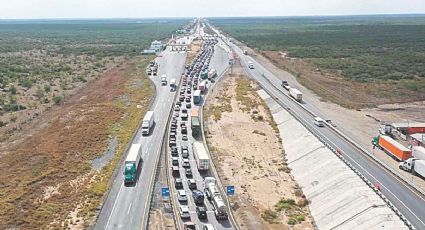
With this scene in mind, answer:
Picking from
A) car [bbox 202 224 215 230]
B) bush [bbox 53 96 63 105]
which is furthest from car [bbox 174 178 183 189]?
bush [bbox 53 96 63 105]

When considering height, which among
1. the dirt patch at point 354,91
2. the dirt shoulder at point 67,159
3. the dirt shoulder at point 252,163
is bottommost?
the dirt patch at point 354,91

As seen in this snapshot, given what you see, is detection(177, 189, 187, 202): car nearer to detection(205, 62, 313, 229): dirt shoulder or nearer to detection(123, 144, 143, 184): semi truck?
detection(205, 62, 313, 229): dirt shoulder

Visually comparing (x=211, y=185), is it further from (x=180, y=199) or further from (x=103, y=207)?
(x=103, y=207)

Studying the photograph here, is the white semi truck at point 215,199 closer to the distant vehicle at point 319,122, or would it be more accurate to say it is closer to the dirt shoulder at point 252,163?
the dirt shoulder at point 252,163

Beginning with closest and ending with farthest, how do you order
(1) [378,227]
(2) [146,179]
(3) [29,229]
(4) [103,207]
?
(1) [378,227], (3) [29,229], (4) [103,207], (2) [146,179]

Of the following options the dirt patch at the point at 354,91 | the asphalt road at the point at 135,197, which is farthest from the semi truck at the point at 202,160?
the dirt patch at the point at 354,91

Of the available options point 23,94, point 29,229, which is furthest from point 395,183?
point 23,94

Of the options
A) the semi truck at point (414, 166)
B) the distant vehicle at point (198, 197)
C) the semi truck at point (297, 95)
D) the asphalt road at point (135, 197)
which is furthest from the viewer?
the semi truck at point (297, 95)
